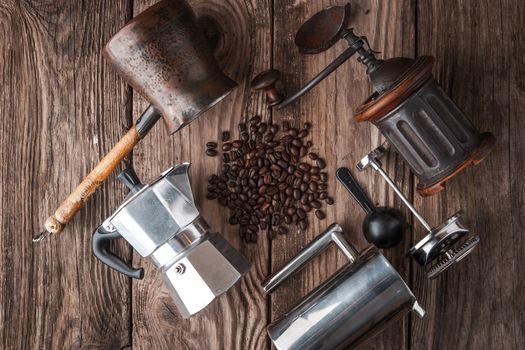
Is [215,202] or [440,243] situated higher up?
[215,202]

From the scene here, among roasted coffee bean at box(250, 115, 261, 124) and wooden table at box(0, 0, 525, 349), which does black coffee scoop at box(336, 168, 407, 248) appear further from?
roasted coffee bean at box(250, 115, 261, 124)

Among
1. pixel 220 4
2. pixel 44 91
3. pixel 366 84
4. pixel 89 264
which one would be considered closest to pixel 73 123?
pixel 44 91

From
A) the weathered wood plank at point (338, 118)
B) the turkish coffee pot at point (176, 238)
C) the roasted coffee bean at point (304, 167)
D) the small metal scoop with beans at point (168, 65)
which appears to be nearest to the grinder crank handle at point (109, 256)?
the turkish coffee pot at point (176, 238)

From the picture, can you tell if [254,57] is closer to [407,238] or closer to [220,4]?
[220,4]

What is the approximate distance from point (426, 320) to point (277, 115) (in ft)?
1.90

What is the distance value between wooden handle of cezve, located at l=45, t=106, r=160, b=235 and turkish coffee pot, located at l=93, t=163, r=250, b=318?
0.08m

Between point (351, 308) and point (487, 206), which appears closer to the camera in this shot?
point (351, 308)

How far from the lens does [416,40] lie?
1.41 metres

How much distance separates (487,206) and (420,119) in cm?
31

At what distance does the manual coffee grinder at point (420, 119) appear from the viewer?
1.21m

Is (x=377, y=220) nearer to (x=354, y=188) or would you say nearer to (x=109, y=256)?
(x=354, y=188)

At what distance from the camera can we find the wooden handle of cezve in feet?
4.39

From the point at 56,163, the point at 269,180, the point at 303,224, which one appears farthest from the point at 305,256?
the point at 56,163

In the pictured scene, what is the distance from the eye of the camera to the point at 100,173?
136 centimetres
